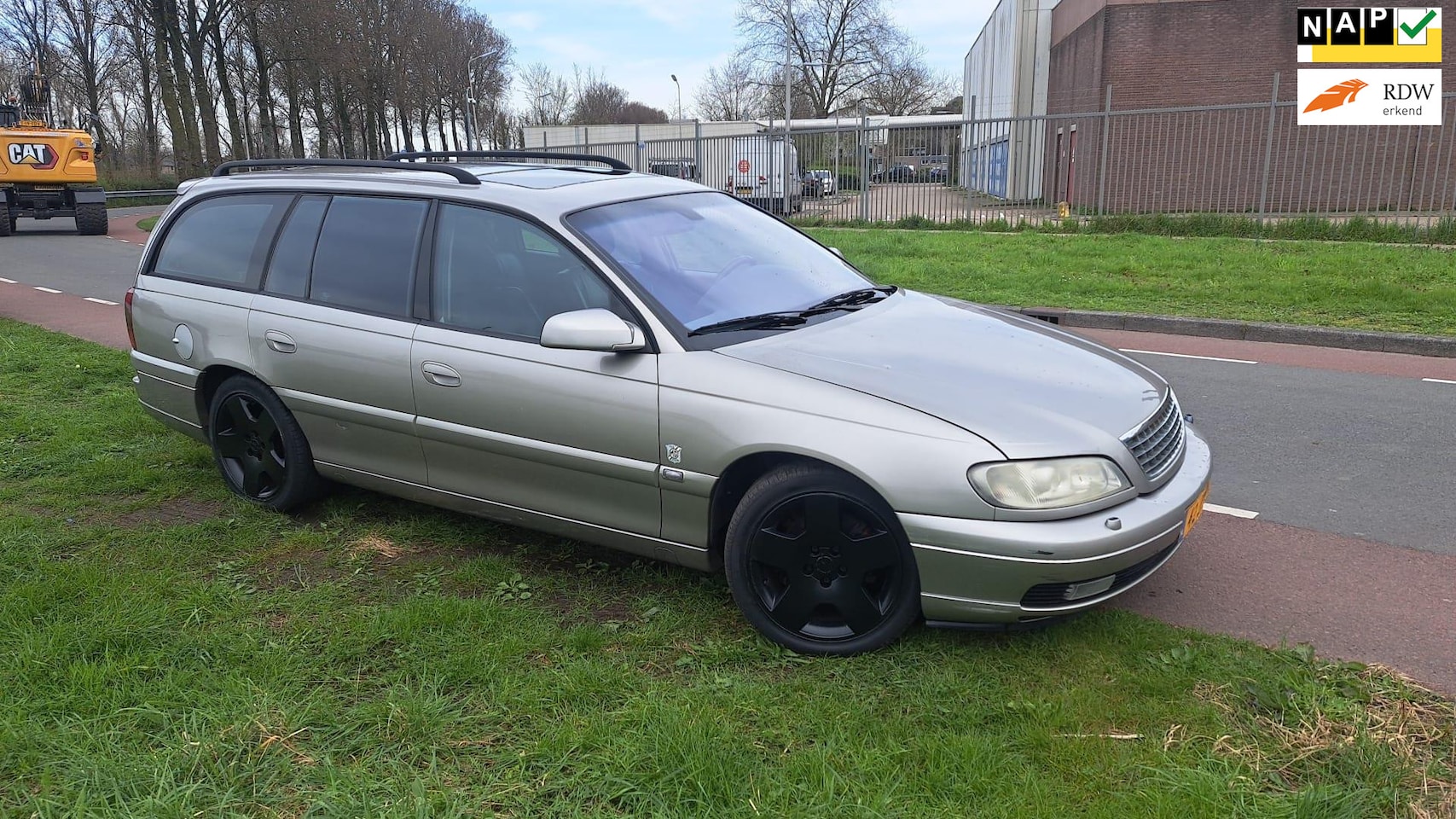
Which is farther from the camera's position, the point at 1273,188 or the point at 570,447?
the point at 1273,188

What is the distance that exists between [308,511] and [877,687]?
3023mm

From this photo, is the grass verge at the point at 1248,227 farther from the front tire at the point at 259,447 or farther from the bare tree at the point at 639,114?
the bare tree at the point at 639,114

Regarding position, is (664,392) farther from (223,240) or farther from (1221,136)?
(1221,136)

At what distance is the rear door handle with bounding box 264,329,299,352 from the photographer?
449cm

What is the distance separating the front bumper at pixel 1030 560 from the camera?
9.92ft

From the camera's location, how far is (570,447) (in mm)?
3736

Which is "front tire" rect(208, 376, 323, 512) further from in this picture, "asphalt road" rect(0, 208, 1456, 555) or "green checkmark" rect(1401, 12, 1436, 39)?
"green checkmark" rect(1401, 12, 1436, 39)

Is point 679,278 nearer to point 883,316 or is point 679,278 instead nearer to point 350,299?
point 883,316

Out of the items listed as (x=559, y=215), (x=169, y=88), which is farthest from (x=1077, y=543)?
(x=169, y=88)

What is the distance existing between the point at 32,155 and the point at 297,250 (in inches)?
907

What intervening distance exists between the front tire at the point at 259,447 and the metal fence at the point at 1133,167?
1203 cm

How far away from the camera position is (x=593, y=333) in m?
3.52

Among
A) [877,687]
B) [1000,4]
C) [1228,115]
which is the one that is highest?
[1000,4]

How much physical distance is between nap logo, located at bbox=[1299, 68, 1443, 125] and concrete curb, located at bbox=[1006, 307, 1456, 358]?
33.9 feet
